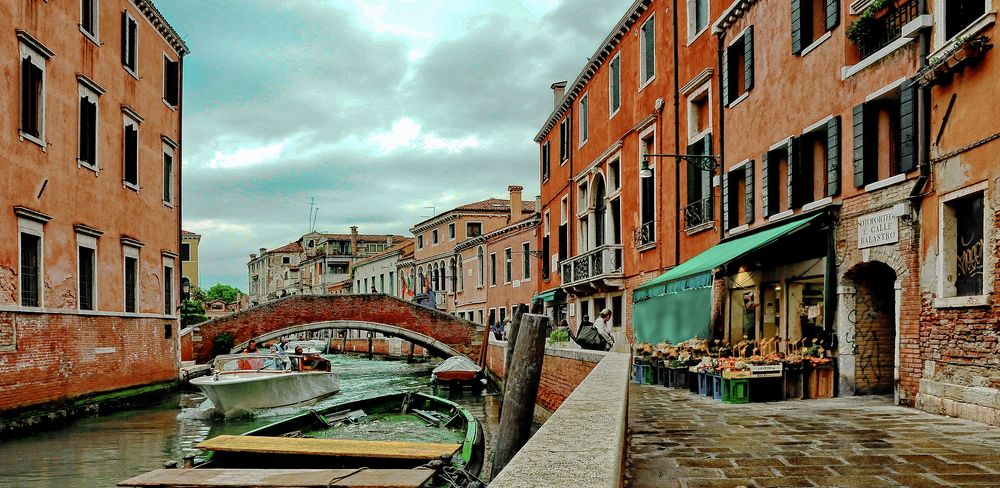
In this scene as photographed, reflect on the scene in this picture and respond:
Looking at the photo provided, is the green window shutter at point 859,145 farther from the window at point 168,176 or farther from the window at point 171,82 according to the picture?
the window at point 168,176

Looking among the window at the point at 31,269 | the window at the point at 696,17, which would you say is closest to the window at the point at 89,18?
the window at the point at 31,269

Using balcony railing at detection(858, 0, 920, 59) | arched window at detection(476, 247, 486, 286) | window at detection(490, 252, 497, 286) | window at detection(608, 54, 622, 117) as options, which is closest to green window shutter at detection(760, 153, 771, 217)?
balcony railing at detection(858, 0, 920, 59)

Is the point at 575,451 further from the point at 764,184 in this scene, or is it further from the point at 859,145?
the point at 764,184

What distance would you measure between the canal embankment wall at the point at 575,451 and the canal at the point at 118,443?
23.8ft

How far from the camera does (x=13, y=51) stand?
12.8 metres

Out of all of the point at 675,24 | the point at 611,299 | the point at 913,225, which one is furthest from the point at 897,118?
the point at 611,299

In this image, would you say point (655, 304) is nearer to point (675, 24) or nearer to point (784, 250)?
point (784, 250)

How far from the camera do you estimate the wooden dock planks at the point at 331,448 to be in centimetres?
816

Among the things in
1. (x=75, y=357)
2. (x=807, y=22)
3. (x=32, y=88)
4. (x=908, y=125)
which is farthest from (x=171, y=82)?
(x=908, y=125)

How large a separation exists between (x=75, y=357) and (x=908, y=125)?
1310cm

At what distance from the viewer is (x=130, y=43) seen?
18.2 m

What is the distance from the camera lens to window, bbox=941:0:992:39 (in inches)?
300

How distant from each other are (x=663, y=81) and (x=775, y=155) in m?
5.01

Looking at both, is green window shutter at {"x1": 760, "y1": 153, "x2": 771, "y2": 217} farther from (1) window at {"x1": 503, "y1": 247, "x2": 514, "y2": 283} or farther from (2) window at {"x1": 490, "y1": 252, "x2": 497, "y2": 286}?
(2) window at {"x1": 490, "y1": 252, "x2": 497, "y2": 286}
